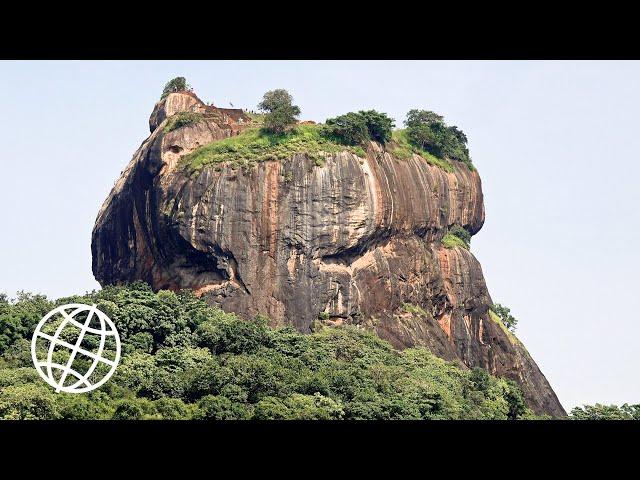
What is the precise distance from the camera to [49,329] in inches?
1547

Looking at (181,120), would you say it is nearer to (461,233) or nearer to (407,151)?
(407,151)

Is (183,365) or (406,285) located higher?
(406,285)

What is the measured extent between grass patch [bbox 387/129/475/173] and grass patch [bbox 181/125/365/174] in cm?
337

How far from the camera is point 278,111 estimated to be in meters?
48.5

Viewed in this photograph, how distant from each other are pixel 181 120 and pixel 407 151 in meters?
10.1

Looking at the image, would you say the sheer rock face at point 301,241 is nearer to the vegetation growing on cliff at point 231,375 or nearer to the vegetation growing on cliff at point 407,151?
the vegetation growing on cliff at point 407,151

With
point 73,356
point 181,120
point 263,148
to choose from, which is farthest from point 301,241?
point 73,356

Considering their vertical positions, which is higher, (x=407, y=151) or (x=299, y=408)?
(x=407, y=151)

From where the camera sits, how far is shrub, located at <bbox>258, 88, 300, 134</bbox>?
4812cm

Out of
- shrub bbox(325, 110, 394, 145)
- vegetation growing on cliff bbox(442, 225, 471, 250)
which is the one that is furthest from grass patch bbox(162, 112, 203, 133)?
vegetation growing on cliff bbox(442, 225, 471, 250)
